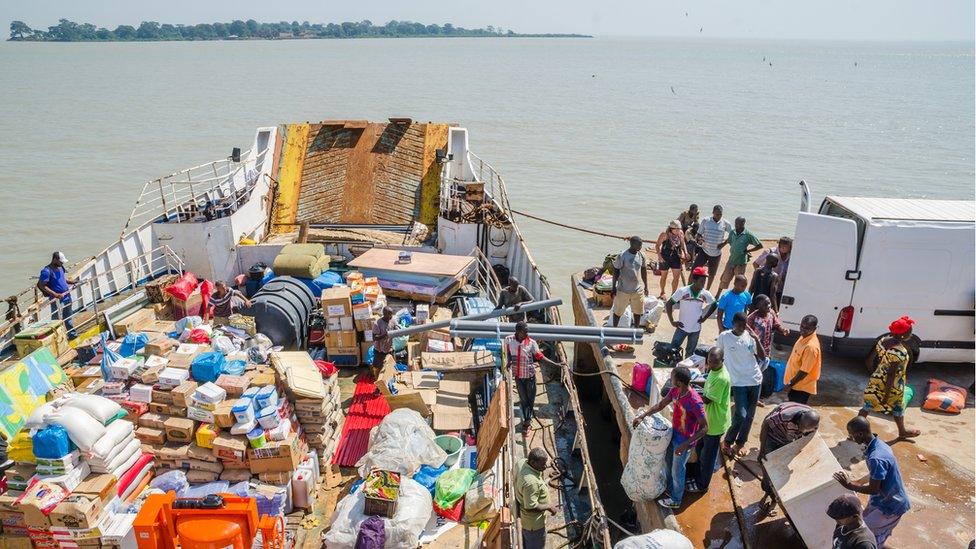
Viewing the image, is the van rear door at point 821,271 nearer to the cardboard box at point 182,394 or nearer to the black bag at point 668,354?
the black bag at point 668,354

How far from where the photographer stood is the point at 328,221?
14.3 metres

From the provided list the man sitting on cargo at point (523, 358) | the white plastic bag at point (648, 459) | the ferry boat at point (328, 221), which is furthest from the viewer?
the ferry boat at point (328, 221)

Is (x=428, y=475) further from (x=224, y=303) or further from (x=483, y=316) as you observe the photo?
(x=224, y=303)

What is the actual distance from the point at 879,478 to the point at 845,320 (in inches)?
136

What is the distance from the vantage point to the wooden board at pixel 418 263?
36.8ft

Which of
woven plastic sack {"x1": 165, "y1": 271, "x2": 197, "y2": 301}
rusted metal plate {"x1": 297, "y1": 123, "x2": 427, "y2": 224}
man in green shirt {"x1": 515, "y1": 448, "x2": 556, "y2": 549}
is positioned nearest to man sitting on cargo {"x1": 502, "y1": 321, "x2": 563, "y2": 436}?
man in green shirt {"x1": 515, "y1": 448, "x2": 556, "y2": 549}

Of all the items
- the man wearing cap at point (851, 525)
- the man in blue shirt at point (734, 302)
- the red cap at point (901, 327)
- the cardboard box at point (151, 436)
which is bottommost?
the cardboard box at point (151, 436)

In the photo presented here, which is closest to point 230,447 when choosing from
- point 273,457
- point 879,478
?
point 273,457

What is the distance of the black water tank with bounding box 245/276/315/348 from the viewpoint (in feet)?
33.7

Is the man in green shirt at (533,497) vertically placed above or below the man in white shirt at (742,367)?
below

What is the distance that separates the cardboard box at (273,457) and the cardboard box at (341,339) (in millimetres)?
3026

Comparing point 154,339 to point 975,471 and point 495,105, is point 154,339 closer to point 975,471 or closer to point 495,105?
point 975,471

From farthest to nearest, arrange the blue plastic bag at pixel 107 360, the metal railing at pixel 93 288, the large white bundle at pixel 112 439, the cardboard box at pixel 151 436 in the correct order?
the metal railing at pixel 93 288 < the blue plastic bag at pixel 107 360 < the cardboard box at pixel 151 436 < the large white bundle at pixel 112 439

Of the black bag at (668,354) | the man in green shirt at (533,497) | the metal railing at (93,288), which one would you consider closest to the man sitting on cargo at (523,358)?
the black bag at (668,354)
